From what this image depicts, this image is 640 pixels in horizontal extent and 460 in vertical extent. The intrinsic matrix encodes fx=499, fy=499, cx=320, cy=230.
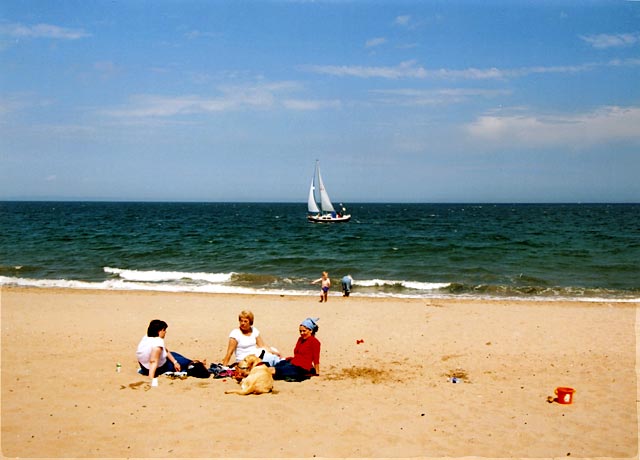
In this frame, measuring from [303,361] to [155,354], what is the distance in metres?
2.71

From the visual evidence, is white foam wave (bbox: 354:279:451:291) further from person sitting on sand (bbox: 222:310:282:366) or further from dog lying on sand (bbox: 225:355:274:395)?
dog lying on sand (bbox: 225:355:274:395)

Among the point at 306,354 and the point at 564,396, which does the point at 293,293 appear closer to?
the point at 306,354

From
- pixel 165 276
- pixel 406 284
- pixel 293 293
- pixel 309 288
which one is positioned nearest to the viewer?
pixel 293 293

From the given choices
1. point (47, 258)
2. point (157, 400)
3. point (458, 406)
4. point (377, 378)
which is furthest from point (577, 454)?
point (47, 258)

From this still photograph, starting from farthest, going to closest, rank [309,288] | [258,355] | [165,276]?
[165,276] → [309,288] → [258,355]

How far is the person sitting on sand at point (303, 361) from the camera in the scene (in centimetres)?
938

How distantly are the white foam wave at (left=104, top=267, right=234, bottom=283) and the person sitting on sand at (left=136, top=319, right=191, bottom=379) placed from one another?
16.5 m

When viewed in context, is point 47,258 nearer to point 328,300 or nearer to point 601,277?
point 328,300

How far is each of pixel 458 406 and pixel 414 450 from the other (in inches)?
77.3

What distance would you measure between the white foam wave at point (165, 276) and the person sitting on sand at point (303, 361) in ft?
54.6

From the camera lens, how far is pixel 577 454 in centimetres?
676

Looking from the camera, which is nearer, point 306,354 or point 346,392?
point 346,392

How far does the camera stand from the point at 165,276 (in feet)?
88.1

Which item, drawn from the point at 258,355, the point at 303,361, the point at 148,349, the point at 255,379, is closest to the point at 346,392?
the point at 303,361
